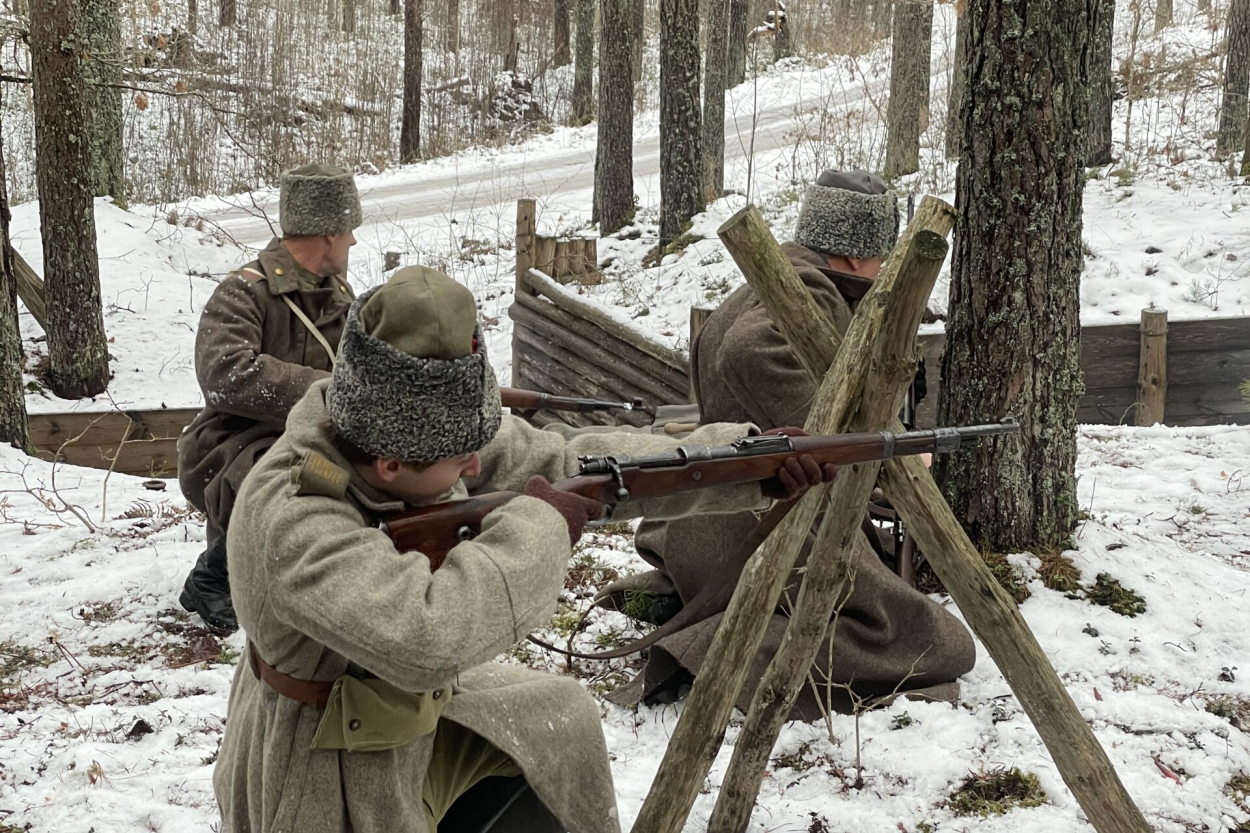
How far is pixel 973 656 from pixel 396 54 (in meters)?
24.2

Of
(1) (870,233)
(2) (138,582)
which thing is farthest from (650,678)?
(2) (138,582)

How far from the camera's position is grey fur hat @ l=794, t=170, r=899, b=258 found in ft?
13.1

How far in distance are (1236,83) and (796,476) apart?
1169 cm

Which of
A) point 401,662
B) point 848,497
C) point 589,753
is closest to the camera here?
point 401,662

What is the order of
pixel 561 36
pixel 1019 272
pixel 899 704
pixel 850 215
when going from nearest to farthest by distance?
pixel 850 215, pixel 899 704, pixel 1019 272, pixel 561 36

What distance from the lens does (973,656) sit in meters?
4.28

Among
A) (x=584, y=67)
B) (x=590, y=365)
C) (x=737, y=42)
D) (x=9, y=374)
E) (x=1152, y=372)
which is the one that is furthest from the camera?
(x=584, y=67)

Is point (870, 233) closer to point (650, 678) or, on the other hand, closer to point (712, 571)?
point (712, 571)

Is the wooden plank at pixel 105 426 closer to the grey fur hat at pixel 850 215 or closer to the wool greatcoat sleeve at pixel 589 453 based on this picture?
the grey fur hat at pixel 850 215

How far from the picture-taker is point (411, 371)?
211 cm

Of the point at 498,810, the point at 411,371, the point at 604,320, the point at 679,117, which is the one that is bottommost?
the point at 498,810

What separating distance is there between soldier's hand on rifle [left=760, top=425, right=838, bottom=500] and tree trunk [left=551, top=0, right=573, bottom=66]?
77.1 ft

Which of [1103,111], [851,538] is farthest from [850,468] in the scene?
[1103,111]

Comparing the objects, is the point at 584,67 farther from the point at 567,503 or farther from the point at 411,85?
the point at 567,503
